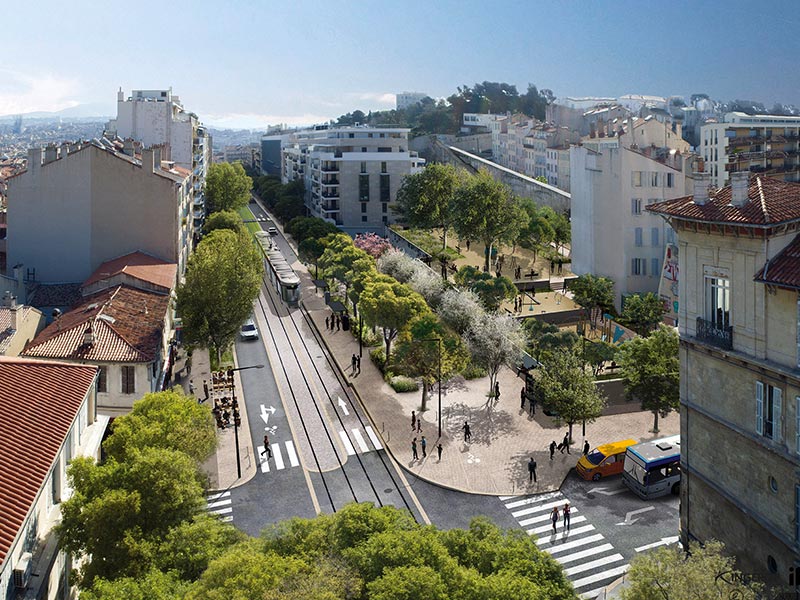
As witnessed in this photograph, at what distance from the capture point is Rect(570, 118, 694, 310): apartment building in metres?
Result: 63.6

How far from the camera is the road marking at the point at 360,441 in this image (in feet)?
131

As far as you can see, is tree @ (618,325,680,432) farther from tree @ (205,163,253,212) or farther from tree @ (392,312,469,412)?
tree @ (205,163,253,212)

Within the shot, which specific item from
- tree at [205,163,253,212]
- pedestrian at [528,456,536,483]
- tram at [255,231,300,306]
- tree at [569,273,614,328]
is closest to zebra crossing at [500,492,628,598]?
pedestrian at [528,456,536,483]

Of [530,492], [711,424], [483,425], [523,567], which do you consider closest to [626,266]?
[483,425]

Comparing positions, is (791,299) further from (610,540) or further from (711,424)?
(610,540)

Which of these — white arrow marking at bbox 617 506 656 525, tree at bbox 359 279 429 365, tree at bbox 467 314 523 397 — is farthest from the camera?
→ tree at bbox 359 279 429 365

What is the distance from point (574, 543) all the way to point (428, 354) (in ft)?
52.9

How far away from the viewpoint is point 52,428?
21.6 metres

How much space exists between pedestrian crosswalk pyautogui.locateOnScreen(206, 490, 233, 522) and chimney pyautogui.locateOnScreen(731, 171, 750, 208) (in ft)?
75.4

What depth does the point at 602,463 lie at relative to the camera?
35812 mm

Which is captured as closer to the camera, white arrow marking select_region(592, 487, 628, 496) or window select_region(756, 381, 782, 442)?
window select_region(756, 381, 782, 442)

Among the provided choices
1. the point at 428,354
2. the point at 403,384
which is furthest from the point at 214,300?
the point at 428,354

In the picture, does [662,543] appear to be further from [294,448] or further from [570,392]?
[294,448]

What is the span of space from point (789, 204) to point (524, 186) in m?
93.2
